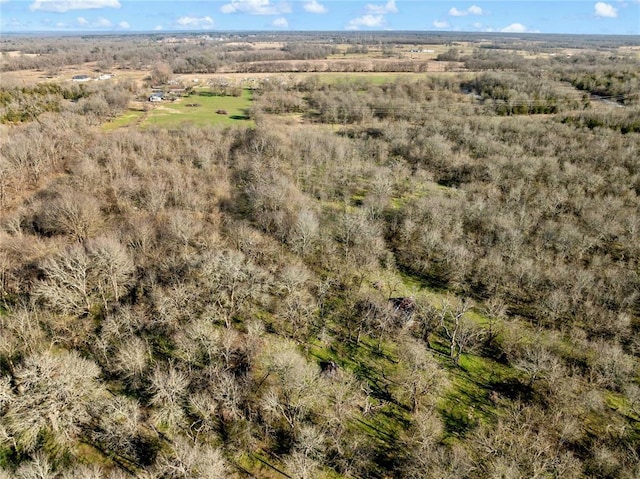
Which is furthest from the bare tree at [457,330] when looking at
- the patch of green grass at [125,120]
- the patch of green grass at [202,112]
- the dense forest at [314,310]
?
the patch of green grass at [125,120]

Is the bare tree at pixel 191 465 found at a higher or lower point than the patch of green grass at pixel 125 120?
lower

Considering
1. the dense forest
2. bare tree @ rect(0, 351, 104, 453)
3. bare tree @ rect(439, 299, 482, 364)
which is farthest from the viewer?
bare tree @ rect(439, 299, 482, 364)

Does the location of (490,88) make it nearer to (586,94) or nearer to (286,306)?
(586,94)

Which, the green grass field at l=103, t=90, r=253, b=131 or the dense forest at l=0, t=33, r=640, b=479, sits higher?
the green grass field at l=103, t=90, r=253, b=131

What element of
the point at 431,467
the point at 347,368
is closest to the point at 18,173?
the point at 347,368

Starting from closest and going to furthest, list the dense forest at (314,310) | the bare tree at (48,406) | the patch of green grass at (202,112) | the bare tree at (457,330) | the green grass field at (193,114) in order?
1. the bare tree at (48,406)
2. the dense forest at (314,310)
3. the bare tree at (457,330)
4. the green grass field at (193,114)
5. the patch of green grass at (202,112)

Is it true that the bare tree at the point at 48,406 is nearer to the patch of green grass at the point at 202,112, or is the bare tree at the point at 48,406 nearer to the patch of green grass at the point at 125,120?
the patch of green grass at the point at 202,112

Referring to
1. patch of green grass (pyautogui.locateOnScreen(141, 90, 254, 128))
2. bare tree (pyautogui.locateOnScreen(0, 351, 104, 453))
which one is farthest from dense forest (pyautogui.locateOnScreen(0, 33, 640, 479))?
patch of green grass (pyautogui.locateOnScreen(141, 90, 254, 128))

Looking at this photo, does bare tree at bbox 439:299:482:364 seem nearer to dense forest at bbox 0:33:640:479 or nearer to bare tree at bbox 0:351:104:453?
dense forest at bbox 0:33:640:479
